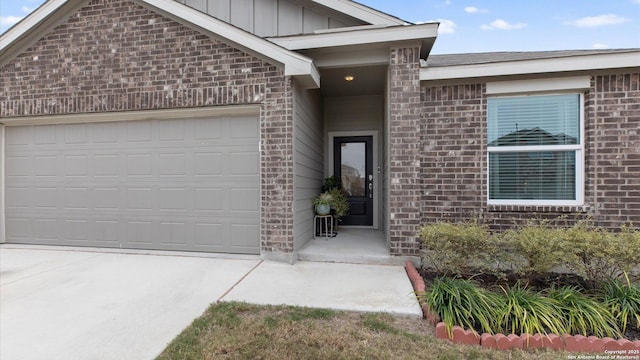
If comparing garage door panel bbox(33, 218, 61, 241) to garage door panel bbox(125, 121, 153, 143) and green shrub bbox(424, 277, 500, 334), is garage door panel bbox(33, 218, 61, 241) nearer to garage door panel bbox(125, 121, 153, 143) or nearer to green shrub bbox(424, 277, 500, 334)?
garage door panel bbox(125, 121, 153, 143)

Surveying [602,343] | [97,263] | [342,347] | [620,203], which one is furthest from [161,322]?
[620,203]

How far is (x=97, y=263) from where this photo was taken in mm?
4805

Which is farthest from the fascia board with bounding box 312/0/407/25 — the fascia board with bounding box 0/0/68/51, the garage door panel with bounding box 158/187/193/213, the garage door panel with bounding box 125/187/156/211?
the garage door panel with bounding box 125/187/156/211

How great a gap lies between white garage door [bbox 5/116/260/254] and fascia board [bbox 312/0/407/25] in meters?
2.73

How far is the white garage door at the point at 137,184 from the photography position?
5227 millimetres

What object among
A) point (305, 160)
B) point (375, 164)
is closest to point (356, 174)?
point (375, 164)

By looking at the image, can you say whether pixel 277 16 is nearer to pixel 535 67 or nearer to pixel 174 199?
pixel 174 199

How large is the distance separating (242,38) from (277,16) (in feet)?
6.11

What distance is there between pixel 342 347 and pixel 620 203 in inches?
191

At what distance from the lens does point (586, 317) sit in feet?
9.16

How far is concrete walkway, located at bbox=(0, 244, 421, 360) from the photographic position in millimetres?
2650

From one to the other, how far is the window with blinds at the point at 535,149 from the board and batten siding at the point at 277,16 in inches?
127

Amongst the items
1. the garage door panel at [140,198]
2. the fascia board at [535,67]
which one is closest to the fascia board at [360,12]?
the fascia board at [535,67]

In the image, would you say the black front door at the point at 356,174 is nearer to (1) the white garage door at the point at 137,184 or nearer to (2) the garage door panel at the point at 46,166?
(1) the white garage door at the point at 137,184
